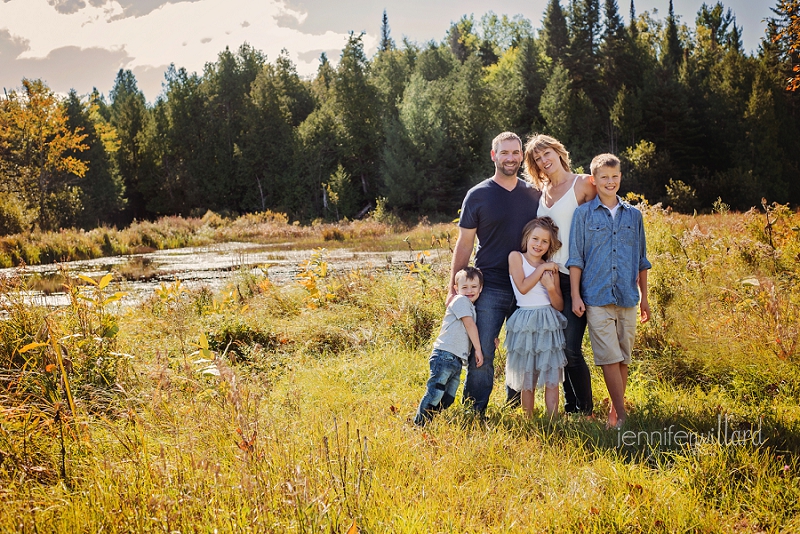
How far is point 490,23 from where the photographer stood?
6141 centimetres

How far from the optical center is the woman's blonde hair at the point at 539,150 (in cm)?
366

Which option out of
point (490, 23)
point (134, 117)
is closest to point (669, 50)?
point (490, 23)

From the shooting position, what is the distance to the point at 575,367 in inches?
150

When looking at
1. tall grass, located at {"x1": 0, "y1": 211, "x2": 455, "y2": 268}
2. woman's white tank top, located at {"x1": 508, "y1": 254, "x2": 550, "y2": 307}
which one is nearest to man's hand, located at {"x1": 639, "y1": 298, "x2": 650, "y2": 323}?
woman's white tank top, located at {"x1": 508, "y1": 254, "x2": 550, "y2": 307}

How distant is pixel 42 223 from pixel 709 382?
2830 centimetres

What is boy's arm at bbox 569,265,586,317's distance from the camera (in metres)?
3.62

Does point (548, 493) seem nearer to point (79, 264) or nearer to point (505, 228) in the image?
point (505, 228)

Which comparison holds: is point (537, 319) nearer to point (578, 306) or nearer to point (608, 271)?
point (578, 306)

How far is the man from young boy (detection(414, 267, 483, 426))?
0.30ft

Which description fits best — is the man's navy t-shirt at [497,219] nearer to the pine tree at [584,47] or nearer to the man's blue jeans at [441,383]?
the man's blue jeans at [441,383]

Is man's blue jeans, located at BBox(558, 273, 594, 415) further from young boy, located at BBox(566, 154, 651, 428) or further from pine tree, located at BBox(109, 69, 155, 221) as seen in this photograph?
pine tree, located at BBox(109, 69, 155, 221)

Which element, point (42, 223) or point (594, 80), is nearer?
point (42, 223)

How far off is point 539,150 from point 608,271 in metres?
0.90

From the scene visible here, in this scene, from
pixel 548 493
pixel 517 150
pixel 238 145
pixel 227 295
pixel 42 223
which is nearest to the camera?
pixel 548 493
